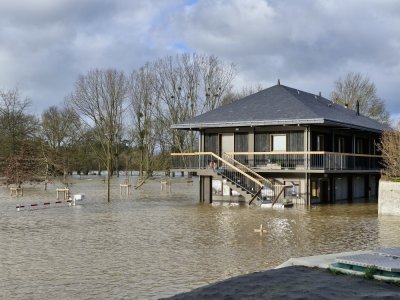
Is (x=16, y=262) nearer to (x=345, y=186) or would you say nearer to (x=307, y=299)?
(x=307, y=299)

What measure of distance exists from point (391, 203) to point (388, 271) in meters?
16.2

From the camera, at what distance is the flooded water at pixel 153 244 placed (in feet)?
34.7

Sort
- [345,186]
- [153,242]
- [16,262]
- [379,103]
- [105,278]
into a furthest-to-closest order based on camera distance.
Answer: [379,103] → [345,186] → [153,242] → [16,262] → [105,278]

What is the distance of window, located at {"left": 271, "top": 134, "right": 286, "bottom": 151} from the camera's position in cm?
3075

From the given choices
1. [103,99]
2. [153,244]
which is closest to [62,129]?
[103,99]

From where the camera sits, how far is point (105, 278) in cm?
1103

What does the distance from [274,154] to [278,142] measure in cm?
111

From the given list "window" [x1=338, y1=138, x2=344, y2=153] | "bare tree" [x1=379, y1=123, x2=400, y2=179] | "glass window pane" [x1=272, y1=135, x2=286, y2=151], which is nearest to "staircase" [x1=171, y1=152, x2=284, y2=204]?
"glass window pane" [x1=272, y1=135, x2=286, y2=151]

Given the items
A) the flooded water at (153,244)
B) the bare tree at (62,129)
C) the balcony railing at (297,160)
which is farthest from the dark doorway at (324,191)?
the bare tree at (62,129)

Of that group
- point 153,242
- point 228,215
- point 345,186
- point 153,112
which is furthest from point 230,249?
point 153,112

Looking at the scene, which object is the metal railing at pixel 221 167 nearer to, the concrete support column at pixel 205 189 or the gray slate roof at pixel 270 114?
the concrete support column at pixel 205 189

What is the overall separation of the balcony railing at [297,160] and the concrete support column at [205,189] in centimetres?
213

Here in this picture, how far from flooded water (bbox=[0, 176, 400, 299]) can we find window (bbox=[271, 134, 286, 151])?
5435 millimetres

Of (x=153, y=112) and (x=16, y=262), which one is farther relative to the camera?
(x=153, y=112)
